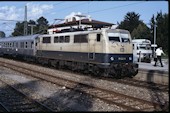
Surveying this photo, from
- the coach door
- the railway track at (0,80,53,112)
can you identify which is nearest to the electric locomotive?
the coach door

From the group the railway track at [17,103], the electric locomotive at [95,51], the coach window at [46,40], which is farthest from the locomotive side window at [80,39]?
the railway track at [17,103]

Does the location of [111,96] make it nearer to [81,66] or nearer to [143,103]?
[143,103]

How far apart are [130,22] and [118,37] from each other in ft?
263

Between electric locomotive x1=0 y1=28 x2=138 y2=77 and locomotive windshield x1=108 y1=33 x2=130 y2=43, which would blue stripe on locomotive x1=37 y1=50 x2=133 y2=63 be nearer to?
electric locomotive x1=0 y1=28 x2=138 y2=77

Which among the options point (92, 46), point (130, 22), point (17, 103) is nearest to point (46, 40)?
point (92, 46)

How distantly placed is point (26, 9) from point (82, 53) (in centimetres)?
3208

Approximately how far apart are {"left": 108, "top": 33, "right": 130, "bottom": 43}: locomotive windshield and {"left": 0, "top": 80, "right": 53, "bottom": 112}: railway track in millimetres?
7011

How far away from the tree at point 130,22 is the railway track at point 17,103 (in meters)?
83.1

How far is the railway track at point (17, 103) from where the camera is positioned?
1055 centimetres

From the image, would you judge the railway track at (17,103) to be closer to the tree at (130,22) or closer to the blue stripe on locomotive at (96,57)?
the blue stripe on locomotive at (96,57)

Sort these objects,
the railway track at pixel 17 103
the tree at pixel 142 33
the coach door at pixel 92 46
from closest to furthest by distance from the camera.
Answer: the railway track at pixel 17 103, the coach door at pixel 92 46, the tree at pixel 142 33

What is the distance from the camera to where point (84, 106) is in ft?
36.8

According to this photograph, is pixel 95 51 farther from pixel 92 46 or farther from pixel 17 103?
pixel 17 103

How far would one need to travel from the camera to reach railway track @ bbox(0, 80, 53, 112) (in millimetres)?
10548
